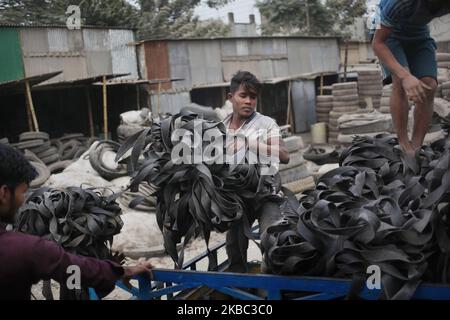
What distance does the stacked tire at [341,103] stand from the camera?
46.2 feet

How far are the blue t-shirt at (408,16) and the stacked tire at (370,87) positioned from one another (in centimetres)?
1278

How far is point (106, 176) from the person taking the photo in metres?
8.58

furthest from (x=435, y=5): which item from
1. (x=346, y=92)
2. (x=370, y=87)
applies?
(x=370, y=87)

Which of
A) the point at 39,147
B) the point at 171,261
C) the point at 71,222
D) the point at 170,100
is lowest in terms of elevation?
the point at 171,261

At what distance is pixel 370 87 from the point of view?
15883 mm

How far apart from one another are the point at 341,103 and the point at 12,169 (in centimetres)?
1330

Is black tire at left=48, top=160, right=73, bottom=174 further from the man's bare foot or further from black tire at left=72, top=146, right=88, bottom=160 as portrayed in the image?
the man's bare foot

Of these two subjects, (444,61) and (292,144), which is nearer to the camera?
(292,144)

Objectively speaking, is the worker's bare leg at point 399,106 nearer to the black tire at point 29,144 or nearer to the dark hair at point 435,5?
the dark hair at point 435,5

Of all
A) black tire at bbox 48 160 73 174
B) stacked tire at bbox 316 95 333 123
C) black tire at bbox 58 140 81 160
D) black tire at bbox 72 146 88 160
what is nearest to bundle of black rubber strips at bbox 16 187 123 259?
black tire at bbox 48 160 73 174

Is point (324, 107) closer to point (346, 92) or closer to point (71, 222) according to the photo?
point (346, 92)

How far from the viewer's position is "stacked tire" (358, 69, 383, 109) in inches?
619

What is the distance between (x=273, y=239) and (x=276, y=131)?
109 cm
